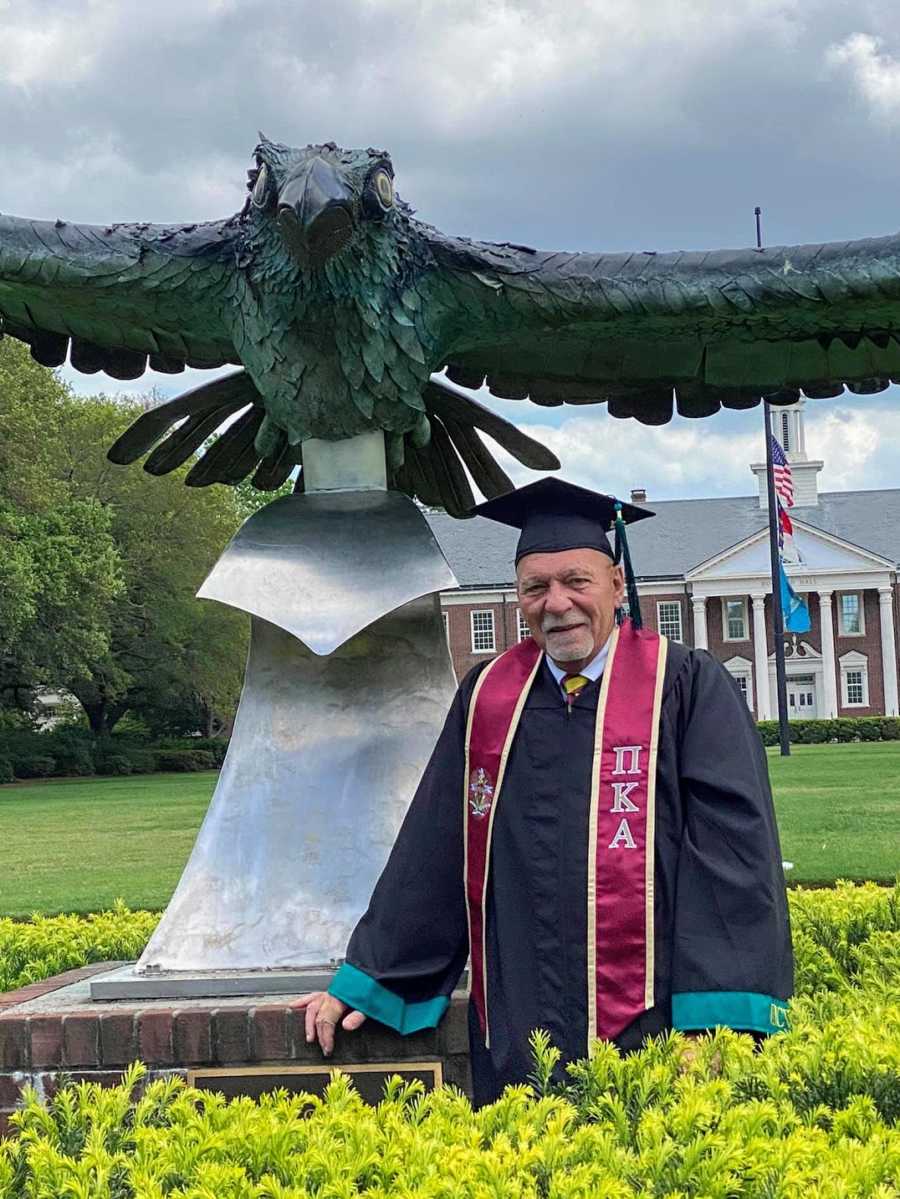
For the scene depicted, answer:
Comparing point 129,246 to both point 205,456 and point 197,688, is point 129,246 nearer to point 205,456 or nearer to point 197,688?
point 205,456

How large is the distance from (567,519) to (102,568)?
1000 inches

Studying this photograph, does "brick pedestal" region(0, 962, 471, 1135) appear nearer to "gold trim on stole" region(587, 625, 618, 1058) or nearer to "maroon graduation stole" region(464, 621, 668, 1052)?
"maroon graduation stole" region(464, 621, 668, 1052)

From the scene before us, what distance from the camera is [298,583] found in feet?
12.4

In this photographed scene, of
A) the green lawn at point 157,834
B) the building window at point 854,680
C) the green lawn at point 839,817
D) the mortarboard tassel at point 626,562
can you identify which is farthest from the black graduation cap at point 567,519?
the building window at point 854,680

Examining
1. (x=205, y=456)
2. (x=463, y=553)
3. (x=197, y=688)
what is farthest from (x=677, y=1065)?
(x=463, y=553)

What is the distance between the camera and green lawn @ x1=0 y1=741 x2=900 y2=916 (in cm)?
969

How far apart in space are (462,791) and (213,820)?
1153 mm

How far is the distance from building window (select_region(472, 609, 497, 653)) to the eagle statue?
39994 mm

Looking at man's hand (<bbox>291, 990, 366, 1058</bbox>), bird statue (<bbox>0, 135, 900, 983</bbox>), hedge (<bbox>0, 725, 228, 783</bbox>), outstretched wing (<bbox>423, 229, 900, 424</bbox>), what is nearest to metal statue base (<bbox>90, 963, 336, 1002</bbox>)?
bird statue (<bbox>0, 135, 900, 983</bbox>)

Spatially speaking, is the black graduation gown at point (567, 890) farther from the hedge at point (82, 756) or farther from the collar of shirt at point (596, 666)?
the hedge at point (82, 756)

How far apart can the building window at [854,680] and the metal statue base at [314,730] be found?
42.1m

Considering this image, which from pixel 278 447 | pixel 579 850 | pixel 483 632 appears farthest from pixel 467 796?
pixel 483 632

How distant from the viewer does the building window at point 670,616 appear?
148 ft

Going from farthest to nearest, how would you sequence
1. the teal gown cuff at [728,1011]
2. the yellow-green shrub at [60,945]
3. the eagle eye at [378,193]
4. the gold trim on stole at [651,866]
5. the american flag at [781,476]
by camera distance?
the american flag at [781,476] < the yellow-green shrub at [60,945] < the eagle eye at [378,193] < the gold trim on stole at [651,866] < the teal gown cuff at [728,1011]
